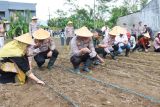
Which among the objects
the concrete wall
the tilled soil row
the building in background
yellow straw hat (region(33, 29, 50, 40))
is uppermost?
the building in background

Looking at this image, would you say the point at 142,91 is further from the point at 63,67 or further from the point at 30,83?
the point at 63,67

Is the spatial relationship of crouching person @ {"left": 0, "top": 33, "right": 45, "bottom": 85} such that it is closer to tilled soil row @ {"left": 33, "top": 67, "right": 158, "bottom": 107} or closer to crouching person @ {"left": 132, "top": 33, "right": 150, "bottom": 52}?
tilled soil row @ {"left": 33, "top": 67, "right": 158, "bottom": 107}

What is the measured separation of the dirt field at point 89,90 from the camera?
18.9 ft

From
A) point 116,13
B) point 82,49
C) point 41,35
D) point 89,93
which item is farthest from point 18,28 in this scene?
point 89,93

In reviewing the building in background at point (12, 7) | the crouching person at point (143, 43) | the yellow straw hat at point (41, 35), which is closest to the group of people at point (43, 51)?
the yellow straw hat at point (41, 35)

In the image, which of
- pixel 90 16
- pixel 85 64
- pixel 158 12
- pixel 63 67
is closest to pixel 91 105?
pixel 85 64

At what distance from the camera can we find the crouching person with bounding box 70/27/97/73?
823 centimetres

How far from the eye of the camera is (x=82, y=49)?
8.22 m

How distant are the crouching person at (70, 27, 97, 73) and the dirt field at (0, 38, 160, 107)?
0.30 metres

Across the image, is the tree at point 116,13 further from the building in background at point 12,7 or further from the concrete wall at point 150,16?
the building in background at point 12,7

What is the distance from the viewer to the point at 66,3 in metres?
38.4

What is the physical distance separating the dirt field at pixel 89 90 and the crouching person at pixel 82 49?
30cm

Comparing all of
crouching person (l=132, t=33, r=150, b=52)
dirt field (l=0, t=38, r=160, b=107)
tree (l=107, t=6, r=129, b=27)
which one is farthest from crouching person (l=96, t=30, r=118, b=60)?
tree (l=107, t=6, r=129, b=27)

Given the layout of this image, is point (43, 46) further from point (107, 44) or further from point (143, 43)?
point (143, 43)
